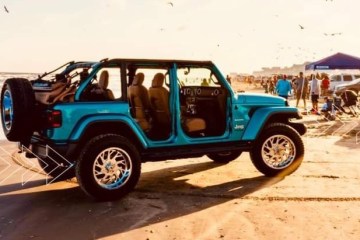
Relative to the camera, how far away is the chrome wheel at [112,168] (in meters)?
5.68

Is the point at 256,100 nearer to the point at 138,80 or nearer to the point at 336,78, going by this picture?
the point at 138,80

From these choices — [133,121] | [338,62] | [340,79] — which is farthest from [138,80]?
[340,79]

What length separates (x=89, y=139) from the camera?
582 centimetres

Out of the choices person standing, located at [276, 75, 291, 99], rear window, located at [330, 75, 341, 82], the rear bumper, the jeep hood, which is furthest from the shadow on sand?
rear window, located at [330, 75, 341, 82]

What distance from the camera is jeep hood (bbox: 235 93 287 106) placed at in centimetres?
688

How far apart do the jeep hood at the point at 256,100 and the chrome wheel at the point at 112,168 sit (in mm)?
2045

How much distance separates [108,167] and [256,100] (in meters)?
2.61

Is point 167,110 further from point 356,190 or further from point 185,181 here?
point 356,190

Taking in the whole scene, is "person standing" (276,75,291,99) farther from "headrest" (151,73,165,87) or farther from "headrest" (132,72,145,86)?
"headrest" (132,72,145,86)

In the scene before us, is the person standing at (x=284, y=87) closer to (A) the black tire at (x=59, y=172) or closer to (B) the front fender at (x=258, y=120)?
(B) the front fender at (x=258, y=120)

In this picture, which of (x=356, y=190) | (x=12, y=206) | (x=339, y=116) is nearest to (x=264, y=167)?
(x=356, y=190)

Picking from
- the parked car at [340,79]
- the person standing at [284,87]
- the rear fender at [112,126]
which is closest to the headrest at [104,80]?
the rear fender at [112,126]

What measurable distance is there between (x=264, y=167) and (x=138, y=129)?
2150mm

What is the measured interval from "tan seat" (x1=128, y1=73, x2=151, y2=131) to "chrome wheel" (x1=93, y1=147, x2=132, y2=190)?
73 cm
